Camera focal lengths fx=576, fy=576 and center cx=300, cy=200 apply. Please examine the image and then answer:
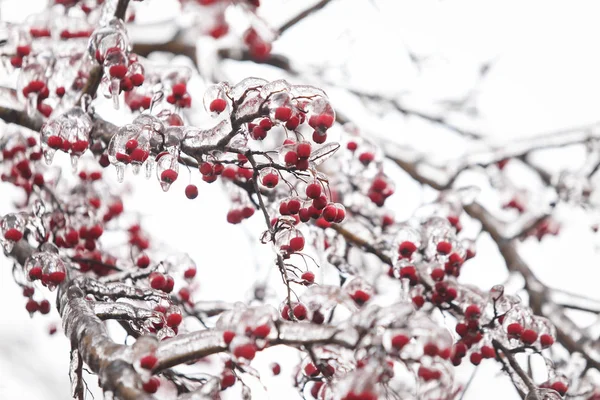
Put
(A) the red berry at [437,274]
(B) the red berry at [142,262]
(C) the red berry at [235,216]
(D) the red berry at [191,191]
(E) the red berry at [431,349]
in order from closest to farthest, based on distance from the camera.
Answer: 1. (E) the red berry at [431,349]
2. (D) the red berry at [191,191]
3. (A) the red berry at [437,274]
4. (C) the red berry at [235,216]
5. (B) the red berry at [142,262]

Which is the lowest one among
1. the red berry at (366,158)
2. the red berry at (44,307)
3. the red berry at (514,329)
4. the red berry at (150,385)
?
the red berry at (44,307)

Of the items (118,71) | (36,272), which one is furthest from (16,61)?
(36,272)

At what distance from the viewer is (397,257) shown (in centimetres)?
205

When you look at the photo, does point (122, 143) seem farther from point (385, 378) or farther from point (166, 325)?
point (385, 378)

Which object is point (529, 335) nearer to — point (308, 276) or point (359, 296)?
point (359, 296)

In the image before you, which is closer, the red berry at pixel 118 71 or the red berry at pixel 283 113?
the red berry at pixel 283 113

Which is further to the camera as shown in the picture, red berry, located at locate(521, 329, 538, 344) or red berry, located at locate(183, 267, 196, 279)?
red berry, located at locate(183, 267, 196, 279)

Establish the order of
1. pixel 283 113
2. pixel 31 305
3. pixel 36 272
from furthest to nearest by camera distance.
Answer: pixel 31 305 < pixel 36 272 < pixel 283 113

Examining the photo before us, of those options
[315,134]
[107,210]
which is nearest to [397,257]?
[315,134]

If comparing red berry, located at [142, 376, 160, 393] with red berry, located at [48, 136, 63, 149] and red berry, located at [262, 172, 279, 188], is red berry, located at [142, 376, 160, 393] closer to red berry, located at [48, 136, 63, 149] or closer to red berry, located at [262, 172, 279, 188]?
red berry, located at [262, 172, 279, 188]

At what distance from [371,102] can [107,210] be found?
2235mm

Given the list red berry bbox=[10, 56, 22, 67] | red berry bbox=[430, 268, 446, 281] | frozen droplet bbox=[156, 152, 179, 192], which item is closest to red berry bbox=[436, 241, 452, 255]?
red berry bbox=[430, 268, 446, 281]

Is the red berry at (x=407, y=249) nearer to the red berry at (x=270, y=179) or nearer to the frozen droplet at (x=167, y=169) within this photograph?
the red berry at (x=270, y=179)

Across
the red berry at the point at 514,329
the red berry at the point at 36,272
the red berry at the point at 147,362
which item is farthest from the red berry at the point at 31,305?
the red berry at the point at 514,329
